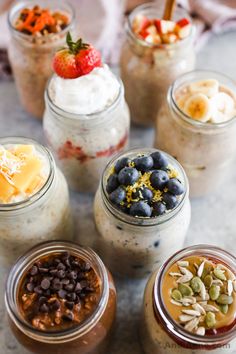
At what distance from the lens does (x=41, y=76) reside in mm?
1530

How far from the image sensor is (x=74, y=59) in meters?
1.28

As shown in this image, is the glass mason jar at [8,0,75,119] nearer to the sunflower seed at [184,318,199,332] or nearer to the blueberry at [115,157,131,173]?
the blueberry at [115,157,131,173]

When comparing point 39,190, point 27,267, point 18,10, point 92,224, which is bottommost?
point 92,224

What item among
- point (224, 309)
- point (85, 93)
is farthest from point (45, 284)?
point (85, 93)

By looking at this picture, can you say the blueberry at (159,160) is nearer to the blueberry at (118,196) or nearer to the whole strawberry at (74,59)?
the blueberry at (118,196)

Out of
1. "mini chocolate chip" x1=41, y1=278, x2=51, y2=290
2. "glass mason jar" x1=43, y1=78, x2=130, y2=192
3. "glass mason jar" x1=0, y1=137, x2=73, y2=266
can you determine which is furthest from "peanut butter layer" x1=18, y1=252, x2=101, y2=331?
"glass mason jar" x1=43, y1=78, x2=130, y2=192

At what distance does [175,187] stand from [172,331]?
0.31m

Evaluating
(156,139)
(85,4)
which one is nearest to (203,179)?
(156,139)

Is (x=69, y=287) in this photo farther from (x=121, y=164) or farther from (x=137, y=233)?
(x=121, y=164)

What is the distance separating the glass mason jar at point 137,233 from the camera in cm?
113

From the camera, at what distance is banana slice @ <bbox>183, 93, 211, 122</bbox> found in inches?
51.2

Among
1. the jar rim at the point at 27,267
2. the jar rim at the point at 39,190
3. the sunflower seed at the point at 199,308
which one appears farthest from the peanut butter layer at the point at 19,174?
the sunflower seed at the point at 199,308

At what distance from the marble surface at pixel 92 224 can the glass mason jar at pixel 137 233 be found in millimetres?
126

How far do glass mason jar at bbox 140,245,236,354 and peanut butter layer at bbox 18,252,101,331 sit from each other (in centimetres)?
13
